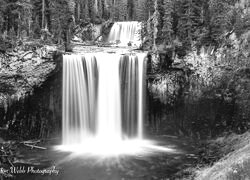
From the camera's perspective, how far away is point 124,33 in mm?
40125

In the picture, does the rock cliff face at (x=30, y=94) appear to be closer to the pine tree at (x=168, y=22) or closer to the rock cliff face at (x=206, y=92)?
the rock cliff face at (x=206, y=92)

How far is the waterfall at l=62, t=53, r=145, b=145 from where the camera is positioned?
77.8ft

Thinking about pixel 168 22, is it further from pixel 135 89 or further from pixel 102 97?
pixel 102 97

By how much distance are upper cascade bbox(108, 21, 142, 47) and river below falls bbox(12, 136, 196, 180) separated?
2114 centimetres

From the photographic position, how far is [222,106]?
23625 millimetres

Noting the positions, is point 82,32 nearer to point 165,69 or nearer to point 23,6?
point 23,6

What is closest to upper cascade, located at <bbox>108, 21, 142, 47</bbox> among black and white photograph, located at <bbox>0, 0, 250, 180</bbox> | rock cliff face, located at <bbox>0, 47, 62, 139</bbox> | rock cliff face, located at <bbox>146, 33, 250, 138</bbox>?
black and white photograph, located at <bbox>0, 0, 250, 180</bbox>

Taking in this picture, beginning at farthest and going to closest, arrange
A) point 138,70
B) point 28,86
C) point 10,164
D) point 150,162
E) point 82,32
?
point 82,32, point 138,70, point 28,86, point 150,162, point 10,164

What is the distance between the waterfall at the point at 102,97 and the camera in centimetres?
2370

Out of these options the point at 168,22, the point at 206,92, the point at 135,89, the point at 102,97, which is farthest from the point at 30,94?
the point at 206,92

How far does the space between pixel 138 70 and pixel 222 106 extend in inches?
313

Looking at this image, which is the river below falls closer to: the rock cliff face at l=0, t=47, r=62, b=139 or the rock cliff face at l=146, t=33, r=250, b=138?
the rock cliff face at l=0, t=47, r=62, b=139

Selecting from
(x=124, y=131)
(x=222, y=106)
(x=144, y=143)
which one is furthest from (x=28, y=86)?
(x=222, y=106)

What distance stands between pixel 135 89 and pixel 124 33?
1732 cm
